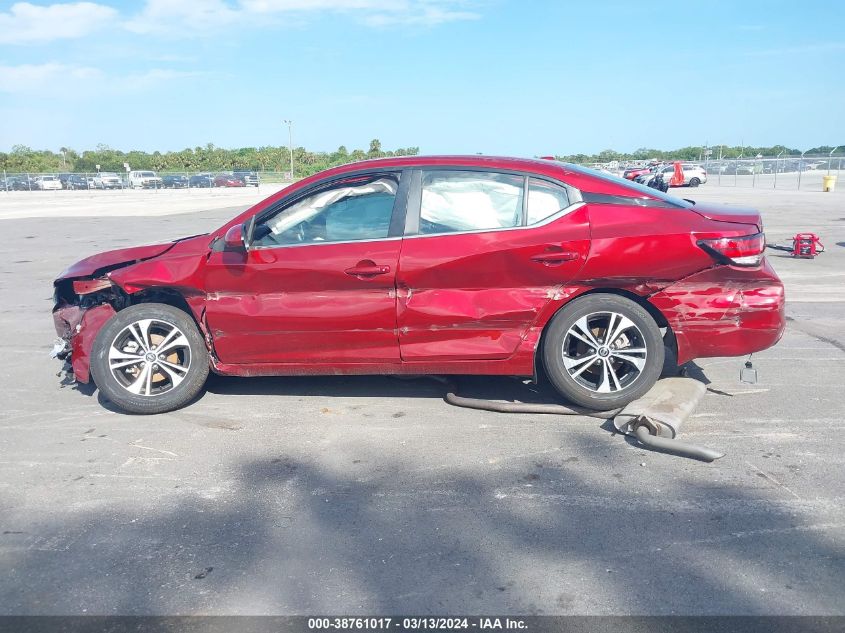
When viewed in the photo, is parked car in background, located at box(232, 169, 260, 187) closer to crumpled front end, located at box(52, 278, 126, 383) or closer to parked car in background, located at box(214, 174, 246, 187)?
parked car in background, located at box(214, 174, 246, 187)

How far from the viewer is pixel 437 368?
5199 mm

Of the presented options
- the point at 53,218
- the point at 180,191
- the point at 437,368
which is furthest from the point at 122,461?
the point at 180,191

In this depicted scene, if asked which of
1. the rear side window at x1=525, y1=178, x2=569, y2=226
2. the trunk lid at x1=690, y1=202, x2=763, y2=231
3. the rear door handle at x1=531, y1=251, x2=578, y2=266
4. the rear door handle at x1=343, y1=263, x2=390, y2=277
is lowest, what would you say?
the rear door handle at x1=343, y1=263, x2=390, y2=277

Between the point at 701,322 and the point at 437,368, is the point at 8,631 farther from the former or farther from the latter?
the point at 701,322

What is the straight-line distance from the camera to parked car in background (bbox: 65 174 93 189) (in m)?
62.3

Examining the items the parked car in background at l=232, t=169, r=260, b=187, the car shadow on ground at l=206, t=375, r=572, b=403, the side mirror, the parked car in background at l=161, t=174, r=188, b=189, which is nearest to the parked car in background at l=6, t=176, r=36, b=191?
the parked car in background at l=161, t=174, r=188, b=189

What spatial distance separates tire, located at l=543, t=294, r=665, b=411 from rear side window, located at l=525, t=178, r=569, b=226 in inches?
24.2

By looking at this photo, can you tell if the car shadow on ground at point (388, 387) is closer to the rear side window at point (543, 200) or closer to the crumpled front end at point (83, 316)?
the crumpled front end at point (83, 316)

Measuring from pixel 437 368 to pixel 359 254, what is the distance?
0.93m

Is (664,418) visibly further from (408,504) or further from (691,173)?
(691,173)

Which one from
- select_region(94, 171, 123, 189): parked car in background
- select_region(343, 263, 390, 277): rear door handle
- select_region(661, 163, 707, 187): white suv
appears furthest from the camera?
select_region(94, 171, 123, 189): parked car in background

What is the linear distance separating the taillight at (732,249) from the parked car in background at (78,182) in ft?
213

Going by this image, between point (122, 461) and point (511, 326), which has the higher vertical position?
point (511, 326)

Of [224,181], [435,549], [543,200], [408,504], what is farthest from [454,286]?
[224,181]
